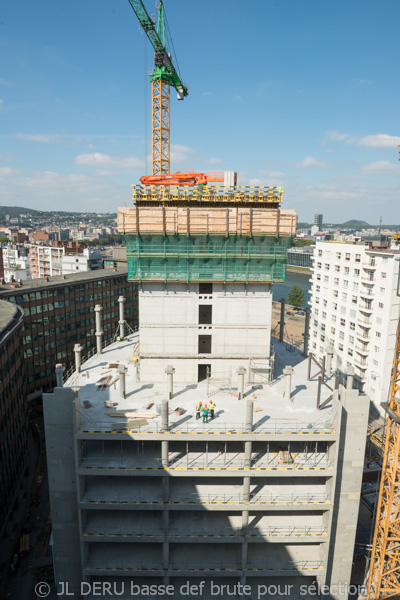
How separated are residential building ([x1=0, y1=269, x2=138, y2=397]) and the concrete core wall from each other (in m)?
46.4

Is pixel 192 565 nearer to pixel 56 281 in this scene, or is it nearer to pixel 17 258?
pixel 56 281

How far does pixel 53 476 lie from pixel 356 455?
25.9 metres

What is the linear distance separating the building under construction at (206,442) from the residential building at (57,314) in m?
44.0

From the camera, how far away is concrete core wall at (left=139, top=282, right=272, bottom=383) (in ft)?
126

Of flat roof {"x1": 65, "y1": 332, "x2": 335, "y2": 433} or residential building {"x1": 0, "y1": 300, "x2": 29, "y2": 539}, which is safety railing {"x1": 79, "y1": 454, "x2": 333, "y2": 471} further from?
residential building {"x1": 0, "y1": 300, "x2": 29, "y2": 539}

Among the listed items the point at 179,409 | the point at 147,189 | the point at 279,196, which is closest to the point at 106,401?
the point at 179,409

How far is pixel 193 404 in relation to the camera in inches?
1385

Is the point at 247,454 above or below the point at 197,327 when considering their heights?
below

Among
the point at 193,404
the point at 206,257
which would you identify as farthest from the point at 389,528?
the point at 206,257

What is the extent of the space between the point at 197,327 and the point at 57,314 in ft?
177

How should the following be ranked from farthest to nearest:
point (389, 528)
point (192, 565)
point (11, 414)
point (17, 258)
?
point (17, 258), point (11, 414), point (389, 528), point (192, 565)

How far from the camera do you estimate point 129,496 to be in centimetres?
3189

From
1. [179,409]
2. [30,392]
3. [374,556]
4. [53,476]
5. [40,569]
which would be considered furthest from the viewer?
[30,392]

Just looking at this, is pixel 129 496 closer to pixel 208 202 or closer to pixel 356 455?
pixel 356 455
